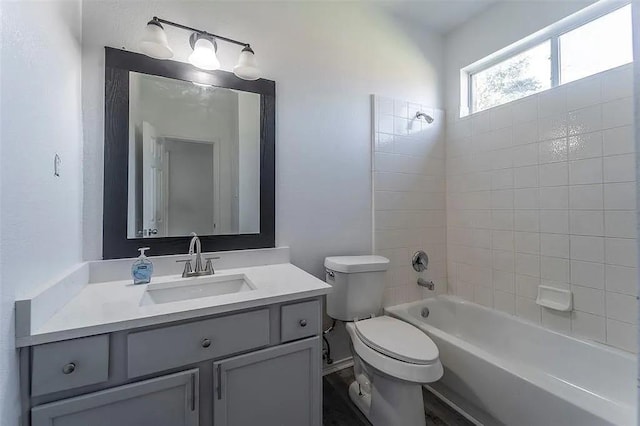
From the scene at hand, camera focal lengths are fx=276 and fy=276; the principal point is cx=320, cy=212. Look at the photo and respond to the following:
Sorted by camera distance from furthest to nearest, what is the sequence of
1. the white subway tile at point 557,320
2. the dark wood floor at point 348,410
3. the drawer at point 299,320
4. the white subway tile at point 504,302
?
the white subway tile at point 504,302 → the white subway tile at point 557,320 → the dark wood floor at point 348,410 → the drawer at point 299,320

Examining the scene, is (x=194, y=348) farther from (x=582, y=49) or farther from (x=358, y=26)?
(x=582, y=49)

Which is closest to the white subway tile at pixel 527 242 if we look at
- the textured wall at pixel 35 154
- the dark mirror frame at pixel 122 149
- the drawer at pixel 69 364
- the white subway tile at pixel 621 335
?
the white subway tile at pixel 621 335

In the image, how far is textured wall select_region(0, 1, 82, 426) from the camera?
2.28ft

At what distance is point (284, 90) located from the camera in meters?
1.69

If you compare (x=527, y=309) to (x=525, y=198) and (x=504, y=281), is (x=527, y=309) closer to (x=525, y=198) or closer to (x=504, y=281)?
(x=504, y=281)

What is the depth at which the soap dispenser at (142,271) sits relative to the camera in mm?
1221

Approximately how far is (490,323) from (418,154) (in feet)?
4.40

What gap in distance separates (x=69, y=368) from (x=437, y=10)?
2.81 m

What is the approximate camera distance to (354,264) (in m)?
1.64

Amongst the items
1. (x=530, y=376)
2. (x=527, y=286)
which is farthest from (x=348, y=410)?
(x=527, y=286)

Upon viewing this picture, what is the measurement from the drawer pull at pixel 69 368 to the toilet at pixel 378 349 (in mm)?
1150

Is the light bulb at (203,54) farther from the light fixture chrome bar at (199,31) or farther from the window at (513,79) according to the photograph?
the window at (513,79)

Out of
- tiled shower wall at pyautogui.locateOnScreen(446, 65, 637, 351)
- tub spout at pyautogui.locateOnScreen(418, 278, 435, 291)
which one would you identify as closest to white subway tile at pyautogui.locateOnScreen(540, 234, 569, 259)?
tiled shower wall at pyautogui.locateOnScreen(446, 65, 637, 351)

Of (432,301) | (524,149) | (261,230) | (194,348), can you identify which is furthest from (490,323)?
(194,348)
